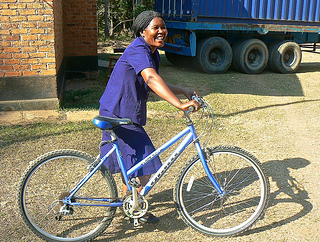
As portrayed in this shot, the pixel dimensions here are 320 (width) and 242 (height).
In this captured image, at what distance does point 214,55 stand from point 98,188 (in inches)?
346

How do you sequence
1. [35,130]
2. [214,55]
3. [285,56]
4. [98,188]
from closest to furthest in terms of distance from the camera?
[98,188], [35,130], [214,55], [285,56]

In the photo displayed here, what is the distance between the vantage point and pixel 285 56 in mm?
11922

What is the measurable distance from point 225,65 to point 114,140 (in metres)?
8.86

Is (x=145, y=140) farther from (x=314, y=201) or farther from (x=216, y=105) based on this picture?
(x=216, y=105)

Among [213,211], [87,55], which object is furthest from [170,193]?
[87,55]

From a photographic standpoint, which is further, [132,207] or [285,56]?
[285,56]

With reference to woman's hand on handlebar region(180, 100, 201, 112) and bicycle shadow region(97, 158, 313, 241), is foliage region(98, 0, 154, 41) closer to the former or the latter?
bicycle shadow region(97, 158, 313, 241)

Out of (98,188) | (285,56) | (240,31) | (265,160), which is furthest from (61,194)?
(285,56)

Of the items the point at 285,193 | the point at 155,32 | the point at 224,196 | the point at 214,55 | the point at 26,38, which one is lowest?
the point at 285,193

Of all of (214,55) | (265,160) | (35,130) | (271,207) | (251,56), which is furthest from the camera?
(251,56)

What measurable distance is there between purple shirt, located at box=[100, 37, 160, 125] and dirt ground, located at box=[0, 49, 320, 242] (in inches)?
38.9

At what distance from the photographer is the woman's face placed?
287 centimetres

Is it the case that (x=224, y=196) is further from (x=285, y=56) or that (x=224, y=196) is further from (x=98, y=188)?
(x=285, y=56)

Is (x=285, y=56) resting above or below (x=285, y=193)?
above
